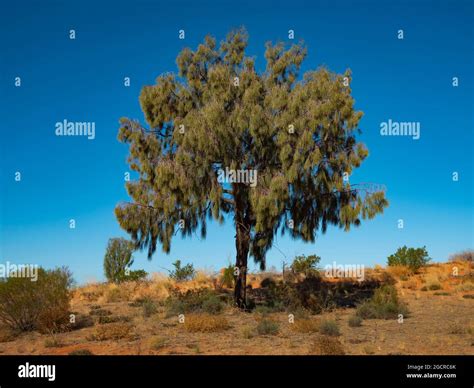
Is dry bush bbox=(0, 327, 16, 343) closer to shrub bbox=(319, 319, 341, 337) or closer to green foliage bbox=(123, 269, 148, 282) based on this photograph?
Result: shrub bbox=(319, 319, 341, 337)

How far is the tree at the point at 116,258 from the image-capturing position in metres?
37.4

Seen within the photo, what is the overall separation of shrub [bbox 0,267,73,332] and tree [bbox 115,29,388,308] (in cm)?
404

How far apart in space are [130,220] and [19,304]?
5.26m

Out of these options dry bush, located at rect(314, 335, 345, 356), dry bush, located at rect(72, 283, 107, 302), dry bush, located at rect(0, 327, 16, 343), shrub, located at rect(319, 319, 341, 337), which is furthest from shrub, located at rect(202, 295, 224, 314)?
dry bush, located at rect(72, 283, 107, 302)

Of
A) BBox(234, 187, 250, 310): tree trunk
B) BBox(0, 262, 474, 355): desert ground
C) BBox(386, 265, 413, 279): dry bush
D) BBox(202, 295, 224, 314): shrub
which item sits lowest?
BBox(0, 262, 474, 355): desert ground

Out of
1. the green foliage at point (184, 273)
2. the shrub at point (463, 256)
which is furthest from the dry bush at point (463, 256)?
the green foliage at point (184, 273)

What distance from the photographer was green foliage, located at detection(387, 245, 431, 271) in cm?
3516

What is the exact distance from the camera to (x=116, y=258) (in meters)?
37.8

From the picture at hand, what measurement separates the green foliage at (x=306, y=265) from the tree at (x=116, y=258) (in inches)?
481

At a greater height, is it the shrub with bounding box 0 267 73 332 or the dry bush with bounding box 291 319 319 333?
the shrub with bounding box 0 267 73 332

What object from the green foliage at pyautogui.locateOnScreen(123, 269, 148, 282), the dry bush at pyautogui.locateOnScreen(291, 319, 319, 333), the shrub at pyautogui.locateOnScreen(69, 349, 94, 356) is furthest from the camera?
the green foliage at pyautogui.locateOnScreen(123, 269, 148, 282)

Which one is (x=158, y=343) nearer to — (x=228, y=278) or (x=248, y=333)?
(x=248, y=333)
